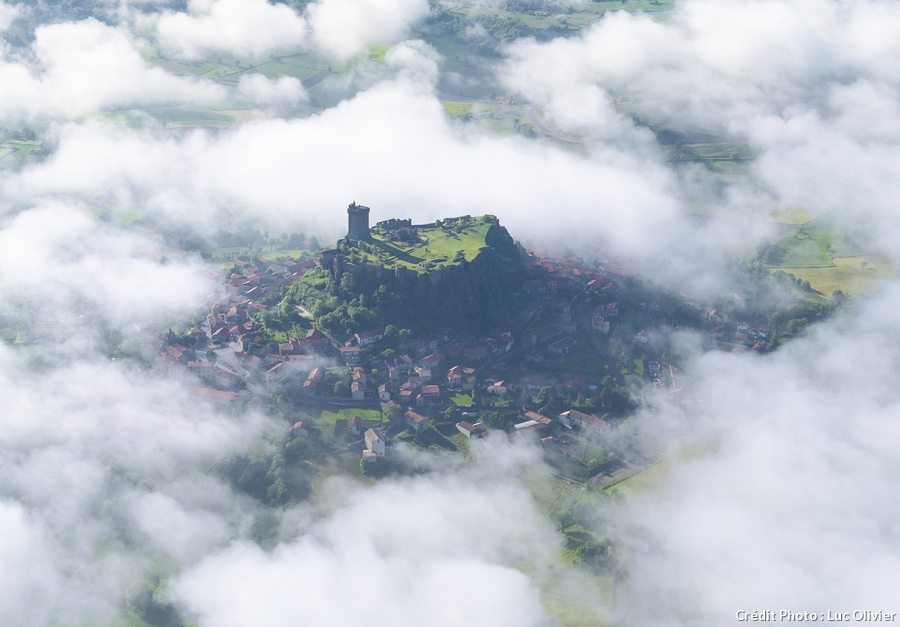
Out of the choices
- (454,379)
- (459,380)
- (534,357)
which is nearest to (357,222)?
(454,379)

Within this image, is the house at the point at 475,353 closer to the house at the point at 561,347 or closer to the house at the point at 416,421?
the house at the point at 561,347

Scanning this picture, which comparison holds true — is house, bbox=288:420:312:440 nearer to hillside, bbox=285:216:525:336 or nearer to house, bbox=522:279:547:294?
hillside, bbox=285:216:525:336

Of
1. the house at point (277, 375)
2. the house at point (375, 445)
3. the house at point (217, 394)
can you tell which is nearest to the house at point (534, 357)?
the house at point (375, 445)

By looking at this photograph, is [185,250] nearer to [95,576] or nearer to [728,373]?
[95,576]

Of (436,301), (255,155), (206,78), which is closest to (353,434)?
(436,301)

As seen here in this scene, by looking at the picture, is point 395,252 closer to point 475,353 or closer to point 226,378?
point 475,353
